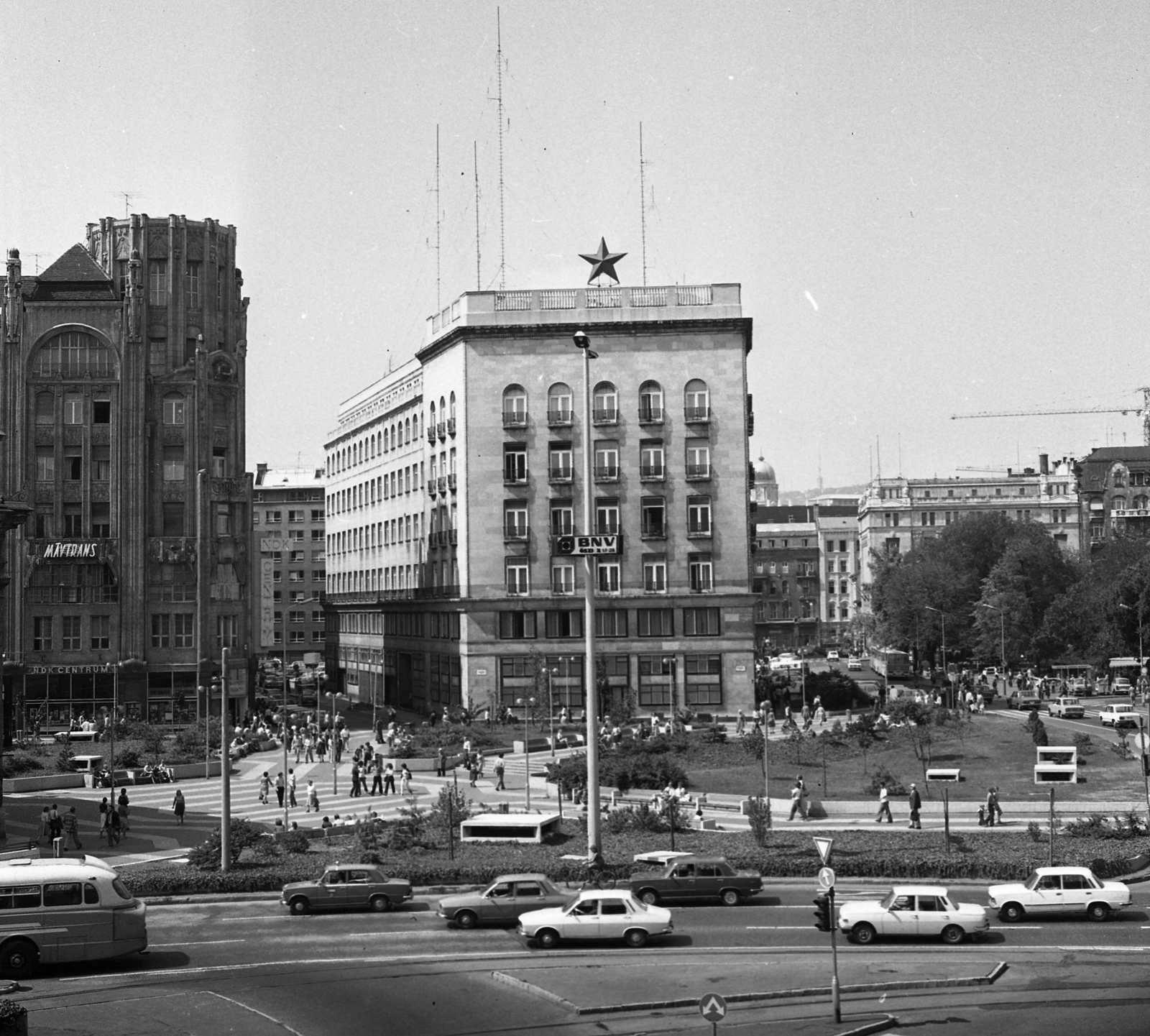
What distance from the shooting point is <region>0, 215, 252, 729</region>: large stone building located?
93.4 m

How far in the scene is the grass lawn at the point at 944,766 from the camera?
56.8m

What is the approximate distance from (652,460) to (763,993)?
67.3 meters

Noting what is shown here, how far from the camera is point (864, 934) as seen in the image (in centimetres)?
3200

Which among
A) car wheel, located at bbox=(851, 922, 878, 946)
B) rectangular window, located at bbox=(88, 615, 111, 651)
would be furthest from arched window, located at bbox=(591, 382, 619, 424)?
car wheel, located at bbox=(851, 922, 878, 946)

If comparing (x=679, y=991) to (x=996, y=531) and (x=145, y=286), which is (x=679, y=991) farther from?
(x=996, y=531)

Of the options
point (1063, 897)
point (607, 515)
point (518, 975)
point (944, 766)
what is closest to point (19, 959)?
point (518, 975)

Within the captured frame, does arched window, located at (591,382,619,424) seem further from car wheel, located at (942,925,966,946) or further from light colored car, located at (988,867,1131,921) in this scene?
car wheel, located at (942,925,966,946)

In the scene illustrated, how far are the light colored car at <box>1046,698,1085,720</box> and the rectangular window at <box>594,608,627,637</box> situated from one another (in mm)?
26775

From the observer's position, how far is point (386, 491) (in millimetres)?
126125

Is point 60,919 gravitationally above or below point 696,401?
below

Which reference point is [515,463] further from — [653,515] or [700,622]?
[700,622]

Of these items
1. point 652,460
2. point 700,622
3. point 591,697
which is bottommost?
point 591,697

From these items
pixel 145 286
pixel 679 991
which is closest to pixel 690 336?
pixel 145 286

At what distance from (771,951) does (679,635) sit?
6100 centimetres
